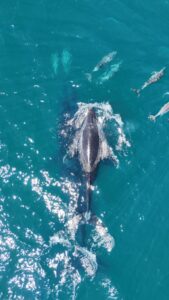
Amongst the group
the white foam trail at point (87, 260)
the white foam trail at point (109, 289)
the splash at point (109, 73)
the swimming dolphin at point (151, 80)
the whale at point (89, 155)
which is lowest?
the white foam trail at point (109, 289)

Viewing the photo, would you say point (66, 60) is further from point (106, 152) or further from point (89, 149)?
point (106, 152)

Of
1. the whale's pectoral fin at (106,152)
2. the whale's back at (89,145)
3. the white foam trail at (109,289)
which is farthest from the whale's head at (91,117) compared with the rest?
the white foam trail at (109,289)

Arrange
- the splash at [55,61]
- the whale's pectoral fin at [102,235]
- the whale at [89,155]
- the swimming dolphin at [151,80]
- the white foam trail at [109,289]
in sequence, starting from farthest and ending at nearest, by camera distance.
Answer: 1. the swimming dolphin at [151,80]
2. the splash at [55,61]
3. the whale at [89,155]
4. the whale's pectoral fin at [102,235]
5. the white foam trail at [109,289]

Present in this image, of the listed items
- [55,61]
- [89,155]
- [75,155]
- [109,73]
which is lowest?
[89,155]

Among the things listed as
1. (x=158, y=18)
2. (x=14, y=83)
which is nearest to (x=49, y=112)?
(x=14, y=83)

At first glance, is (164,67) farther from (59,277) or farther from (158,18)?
(59,277)

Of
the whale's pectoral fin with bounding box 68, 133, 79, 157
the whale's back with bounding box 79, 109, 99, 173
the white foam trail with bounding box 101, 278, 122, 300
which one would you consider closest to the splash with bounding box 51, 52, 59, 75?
the whale's back with bounding box 79, 109, 99, 173

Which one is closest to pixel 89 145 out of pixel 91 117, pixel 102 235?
pixel 91 117

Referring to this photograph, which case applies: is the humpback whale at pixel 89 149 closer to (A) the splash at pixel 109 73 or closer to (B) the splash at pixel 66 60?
(A) the splash at pixel 109 73

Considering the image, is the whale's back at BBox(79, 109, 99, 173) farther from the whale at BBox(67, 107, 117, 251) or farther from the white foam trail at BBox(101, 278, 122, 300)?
the white foam trail at BBox(101, 278, 122, 300)
